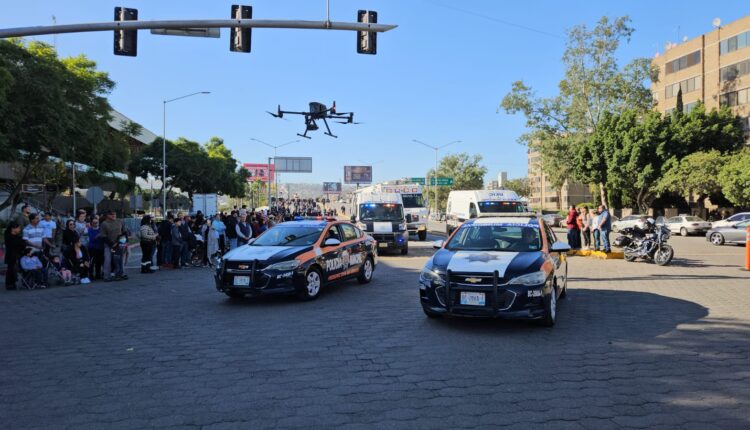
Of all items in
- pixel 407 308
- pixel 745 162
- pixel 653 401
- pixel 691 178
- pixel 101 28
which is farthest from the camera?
pixel 691 178

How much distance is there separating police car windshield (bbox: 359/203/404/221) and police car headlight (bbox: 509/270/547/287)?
13.8 m

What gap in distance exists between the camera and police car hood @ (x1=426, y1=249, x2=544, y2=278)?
23.1ft

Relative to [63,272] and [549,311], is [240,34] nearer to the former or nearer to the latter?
[63,272]

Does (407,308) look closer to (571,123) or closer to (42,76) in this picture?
(42,76)

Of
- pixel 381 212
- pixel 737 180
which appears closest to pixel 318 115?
pixel 381 212

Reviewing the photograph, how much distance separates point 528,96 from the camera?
51.9 meters

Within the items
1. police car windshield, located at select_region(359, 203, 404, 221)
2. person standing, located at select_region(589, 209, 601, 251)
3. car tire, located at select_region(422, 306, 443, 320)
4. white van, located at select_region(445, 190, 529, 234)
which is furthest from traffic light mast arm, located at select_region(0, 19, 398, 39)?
white van, located at select_region(445, 190, 529, 234)

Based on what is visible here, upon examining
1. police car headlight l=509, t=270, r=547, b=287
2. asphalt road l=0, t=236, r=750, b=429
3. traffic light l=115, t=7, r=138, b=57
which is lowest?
asphalt road l=0, t=236, r=750, b=429

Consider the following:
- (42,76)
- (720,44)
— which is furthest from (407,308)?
(720,44)

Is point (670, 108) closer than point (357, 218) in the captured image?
No

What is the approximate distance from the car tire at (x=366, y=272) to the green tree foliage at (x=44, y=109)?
562 inches

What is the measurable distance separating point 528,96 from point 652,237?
38958mm

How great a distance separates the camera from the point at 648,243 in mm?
15516

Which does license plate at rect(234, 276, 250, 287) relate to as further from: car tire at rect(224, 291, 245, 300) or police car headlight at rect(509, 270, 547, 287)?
police car headlight at rect(509, 270, 547, 287)
